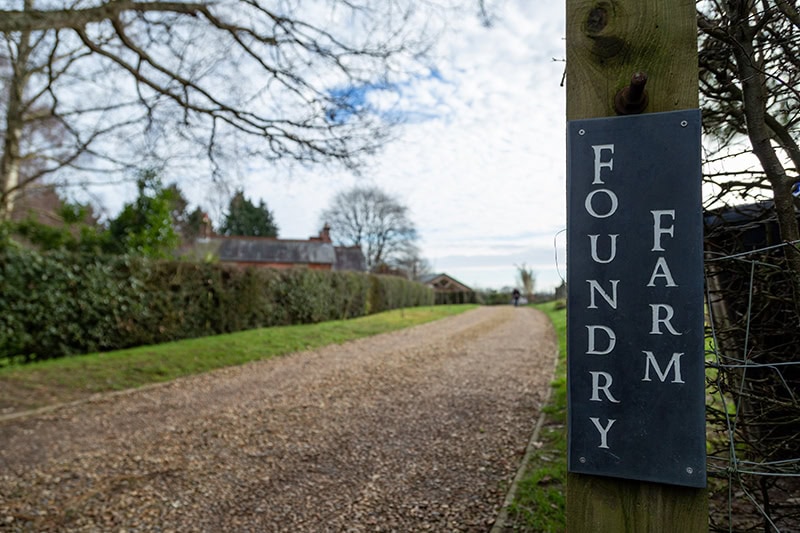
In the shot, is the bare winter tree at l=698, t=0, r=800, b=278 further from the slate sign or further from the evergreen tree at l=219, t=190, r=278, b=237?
the evergreen tree at l=219, t=190, r=278, b=237

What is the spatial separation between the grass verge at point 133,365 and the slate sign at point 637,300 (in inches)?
295

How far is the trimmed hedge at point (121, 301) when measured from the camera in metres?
8.61

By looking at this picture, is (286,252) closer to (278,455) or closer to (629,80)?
(278,455)

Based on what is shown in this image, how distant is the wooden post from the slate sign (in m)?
0.06

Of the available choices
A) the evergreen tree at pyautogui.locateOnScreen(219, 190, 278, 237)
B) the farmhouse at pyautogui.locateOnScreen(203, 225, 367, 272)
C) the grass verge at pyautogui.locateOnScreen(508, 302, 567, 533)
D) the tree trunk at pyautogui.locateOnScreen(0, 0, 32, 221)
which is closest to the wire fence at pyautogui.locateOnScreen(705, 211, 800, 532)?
the grass verge at pyautogui.locateOnScreen(508, 302, 567, 533)

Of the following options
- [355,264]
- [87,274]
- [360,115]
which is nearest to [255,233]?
[355,264]

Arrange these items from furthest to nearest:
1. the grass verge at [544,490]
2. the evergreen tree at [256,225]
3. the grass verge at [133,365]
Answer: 1. the evergreen tree at [256,225]
2. the grass verge at [133,365]
3. the grass verge at [544,490]

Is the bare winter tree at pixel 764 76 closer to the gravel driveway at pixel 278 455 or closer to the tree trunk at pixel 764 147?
the tree trunk at pixel 764 147

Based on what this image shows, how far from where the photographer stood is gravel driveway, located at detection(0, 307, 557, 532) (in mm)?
3344

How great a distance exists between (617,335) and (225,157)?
7.89m

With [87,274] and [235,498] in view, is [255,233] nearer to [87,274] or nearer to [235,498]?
[87,274]

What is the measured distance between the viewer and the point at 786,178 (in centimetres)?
166

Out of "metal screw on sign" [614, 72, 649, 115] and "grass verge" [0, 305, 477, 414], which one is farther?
"grass verge" [0, 305, 477, 414]

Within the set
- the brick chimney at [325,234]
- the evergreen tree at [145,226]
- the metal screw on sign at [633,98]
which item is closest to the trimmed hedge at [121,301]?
the evergreen tree at [145,226]
